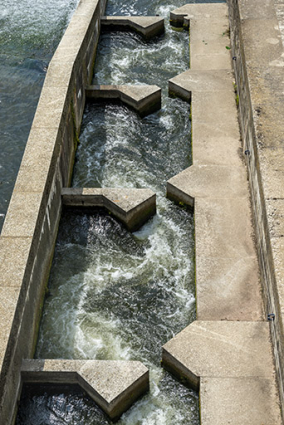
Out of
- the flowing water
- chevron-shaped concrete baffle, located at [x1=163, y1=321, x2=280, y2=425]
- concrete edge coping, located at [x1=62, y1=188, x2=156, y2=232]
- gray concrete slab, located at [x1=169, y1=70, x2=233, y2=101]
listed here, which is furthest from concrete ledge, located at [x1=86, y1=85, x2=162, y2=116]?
chevron-shaped concrete baffle, located at [x1=163, y1=321, x2=280, y2=425]

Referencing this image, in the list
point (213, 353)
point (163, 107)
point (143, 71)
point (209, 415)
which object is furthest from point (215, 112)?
point (209, 415)

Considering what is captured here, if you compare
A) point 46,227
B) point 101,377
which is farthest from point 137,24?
Answer: point 101,377

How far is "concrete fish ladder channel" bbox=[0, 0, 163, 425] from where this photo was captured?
655 centimetres

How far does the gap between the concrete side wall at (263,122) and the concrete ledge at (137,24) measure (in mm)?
2234

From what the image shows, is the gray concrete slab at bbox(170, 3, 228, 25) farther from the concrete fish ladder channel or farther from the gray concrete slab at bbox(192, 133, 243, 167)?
the gray concrete slab at bbox(192, 133, 243, 167)

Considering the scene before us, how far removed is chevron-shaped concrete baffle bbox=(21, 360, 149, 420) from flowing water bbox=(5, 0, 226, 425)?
0.17 meters

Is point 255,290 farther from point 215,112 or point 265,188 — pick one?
point 215,112

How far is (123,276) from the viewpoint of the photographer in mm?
8492

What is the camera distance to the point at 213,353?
7.03 metres

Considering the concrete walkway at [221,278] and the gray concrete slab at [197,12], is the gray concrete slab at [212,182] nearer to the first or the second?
the concrete walkway at [221,278]

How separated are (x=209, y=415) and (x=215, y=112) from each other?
22.0 feet

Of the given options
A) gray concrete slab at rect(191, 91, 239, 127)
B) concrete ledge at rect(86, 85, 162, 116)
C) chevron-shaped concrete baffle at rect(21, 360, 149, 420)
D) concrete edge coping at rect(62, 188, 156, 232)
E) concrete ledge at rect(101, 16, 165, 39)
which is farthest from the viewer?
concrete ledge at rect(101, 16, 165, 39)

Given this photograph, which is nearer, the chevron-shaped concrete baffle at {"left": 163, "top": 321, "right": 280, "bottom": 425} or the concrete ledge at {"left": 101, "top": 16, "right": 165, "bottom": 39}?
the chevron-shaped concrete baffle at {"left": 163, "top": 321, "right": 280, "bottom": 425}

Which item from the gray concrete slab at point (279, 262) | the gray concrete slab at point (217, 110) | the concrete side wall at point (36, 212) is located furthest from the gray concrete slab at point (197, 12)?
the gray concrete slab at point (279, 262)
